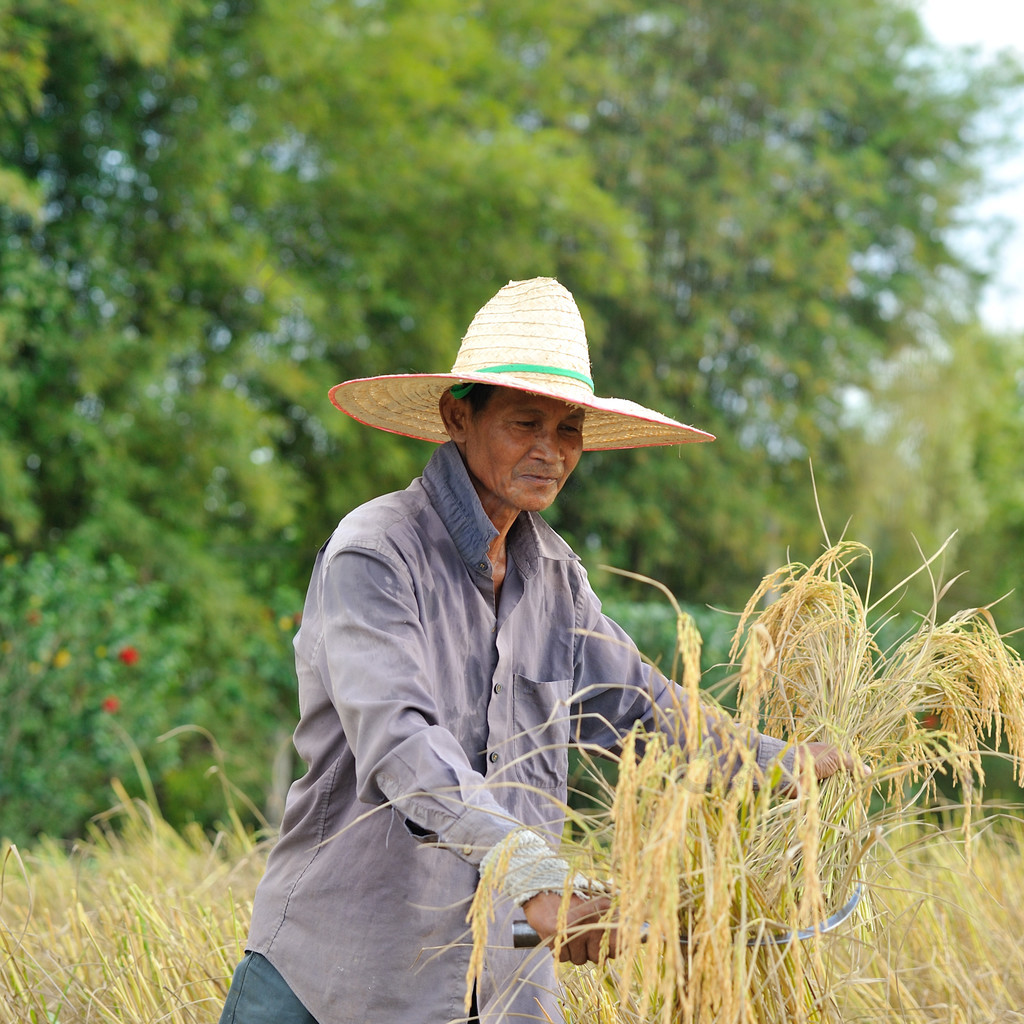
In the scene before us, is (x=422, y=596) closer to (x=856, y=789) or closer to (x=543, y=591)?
(x=543, y=591)

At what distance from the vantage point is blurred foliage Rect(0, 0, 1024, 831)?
7160mm

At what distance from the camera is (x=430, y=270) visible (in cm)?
947

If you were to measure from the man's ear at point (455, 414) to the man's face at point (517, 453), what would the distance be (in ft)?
0.15

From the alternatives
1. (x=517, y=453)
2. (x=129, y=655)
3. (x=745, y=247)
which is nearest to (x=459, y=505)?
(x=517, y=453)

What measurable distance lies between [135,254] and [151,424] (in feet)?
3.76

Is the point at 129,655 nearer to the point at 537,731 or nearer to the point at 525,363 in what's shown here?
the point at 537,731

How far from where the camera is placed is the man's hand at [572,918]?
1488 mm

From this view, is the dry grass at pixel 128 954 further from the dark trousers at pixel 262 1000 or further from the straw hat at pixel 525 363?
the straw hat at pixel 525 363

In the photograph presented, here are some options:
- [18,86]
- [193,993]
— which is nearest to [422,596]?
[193,993]

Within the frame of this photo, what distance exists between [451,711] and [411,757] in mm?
384

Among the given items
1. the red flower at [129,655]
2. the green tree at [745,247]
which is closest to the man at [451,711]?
the red flower at [129,655]

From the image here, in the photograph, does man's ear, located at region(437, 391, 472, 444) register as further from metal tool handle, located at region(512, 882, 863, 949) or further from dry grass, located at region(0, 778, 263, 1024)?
dry grass, located at region(0, 778, 263, 1024)

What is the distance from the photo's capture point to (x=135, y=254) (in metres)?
7.70

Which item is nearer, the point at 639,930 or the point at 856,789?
the point at 639,930
